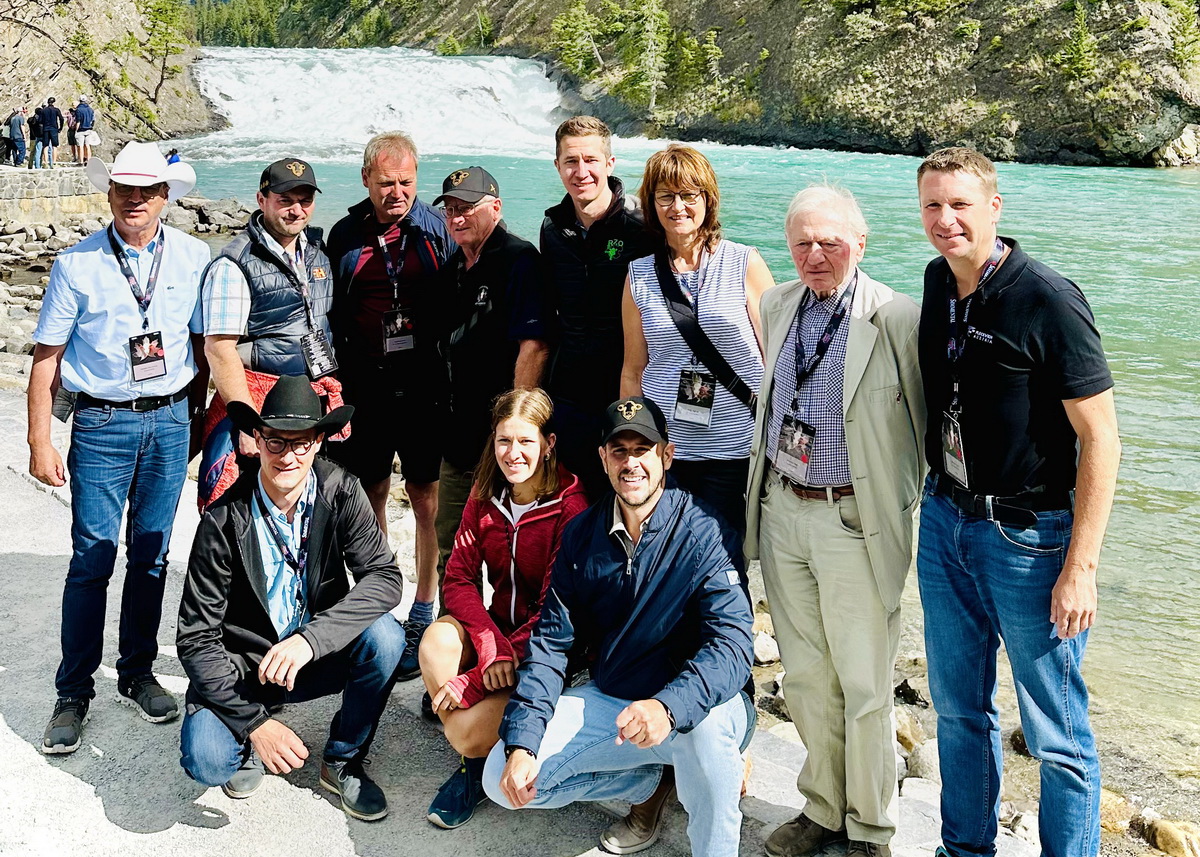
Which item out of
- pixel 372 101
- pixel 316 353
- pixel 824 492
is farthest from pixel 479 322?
pixel 372 101

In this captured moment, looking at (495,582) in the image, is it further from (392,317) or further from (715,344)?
(392,317)

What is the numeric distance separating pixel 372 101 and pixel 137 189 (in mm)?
48255

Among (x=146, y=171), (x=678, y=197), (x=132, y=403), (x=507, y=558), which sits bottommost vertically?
(x=507, y=558)

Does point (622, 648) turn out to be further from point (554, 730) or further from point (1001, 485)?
point (1001, 485)

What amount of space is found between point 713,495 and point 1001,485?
1.08m

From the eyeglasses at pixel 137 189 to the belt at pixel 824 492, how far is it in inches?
106

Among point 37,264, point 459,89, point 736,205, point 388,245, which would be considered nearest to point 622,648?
point 388,245

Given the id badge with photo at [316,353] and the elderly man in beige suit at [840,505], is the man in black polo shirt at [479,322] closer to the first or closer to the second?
the id badge with photo at [316,353]

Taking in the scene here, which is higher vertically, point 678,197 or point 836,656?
point 678,197

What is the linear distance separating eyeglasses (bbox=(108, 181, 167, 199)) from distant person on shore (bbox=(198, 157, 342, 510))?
345 millimetres

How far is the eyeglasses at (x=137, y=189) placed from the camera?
3.82 meters

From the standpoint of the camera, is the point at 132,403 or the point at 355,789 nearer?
the point at 355,789

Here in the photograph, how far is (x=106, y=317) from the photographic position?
3.87m

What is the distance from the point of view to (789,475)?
3.28 m
